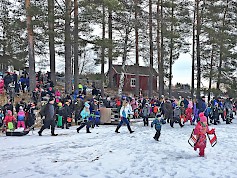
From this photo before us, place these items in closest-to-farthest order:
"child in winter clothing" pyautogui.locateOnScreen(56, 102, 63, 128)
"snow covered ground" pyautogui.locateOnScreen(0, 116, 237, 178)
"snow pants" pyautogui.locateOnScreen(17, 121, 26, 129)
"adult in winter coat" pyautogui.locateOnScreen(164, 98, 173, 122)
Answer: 1. "snow covered ground" pyautogui.locateOnScreen(0, 116, 237, 178)
2. "snow pants" pyautogui.locateOnScreen(17, 121, 26, 129)
3. "child in winter clothing" pyautogui.locateOnScreen(56, 102, 63, 128)
4. "adult in winter coat" pyautogui.locateOnScreen(164, 98, 173, 122)

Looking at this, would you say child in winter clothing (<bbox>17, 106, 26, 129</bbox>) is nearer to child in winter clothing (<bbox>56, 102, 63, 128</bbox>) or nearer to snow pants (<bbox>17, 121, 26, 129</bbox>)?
snow pants (<bbox>17, 121, 26, 129</bbox>)

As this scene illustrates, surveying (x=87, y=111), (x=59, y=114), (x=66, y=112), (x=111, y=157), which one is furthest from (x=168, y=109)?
(x=111, y=157)

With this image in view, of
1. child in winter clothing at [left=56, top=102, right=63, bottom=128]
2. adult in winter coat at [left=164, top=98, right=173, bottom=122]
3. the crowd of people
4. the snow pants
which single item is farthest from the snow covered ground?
adult in winter coat at [left=164, top=98, right=173, bottom=122]

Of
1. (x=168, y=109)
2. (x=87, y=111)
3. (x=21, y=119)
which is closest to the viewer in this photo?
(x=21, y=119)

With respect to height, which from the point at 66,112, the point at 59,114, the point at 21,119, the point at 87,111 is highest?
the point at 87,111

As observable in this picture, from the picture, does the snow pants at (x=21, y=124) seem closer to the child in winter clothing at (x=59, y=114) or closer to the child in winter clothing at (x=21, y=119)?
the child in winter clothing at (x=21, y=119)

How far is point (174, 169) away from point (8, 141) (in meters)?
7.02

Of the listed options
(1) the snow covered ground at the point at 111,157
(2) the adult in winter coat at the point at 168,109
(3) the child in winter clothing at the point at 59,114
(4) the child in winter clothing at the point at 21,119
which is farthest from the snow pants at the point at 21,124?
(2) the adult in winter coat at the point at 168,109

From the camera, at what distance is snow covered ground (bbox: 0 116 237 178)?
8.49 m

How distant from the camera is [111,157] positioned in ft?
33.2

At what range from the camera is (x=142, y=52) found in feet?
108

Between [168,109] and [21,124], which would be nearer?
[21,124]

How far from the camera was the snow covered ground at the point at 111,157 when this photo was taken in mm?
8492

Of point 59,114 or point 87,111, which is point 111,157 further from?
point 59,114
